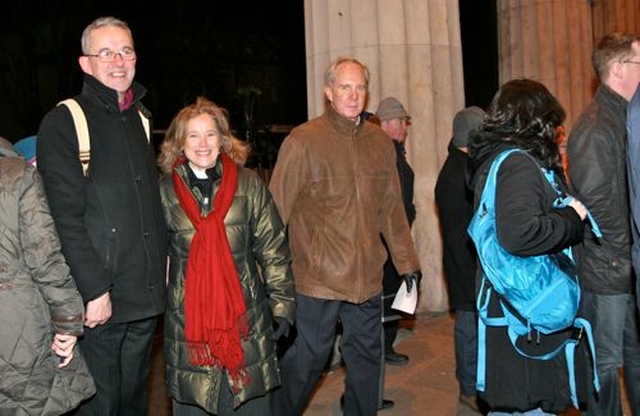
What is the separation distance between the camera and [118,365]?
3252 millimetres

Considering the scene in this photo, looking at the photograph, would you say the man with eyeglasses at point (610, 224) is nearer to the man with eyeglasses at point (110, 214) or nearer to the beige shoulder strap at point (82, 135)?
the man with eyeglasses at point (110, 214)

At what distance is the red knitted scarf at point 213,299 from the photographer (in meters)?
3.21

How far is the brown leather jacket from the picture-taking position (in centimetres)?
390

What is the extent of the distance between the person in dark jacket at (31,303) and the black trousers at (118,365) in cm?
32

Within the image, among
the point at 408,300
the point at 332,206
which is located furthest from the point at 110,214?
the point at 408,300

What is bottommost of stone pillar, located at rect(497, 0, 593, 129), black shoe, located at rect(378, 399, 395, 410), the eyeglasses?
black shoe, located at rect(378, 399, 395, 410)

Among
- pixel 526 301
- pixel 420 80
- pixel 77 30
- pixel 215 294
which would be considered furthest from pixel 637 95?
pixel 77 30

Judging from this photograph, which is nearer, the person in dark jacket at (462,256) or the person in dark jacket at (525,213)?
the person in dark jacket at (525,213)

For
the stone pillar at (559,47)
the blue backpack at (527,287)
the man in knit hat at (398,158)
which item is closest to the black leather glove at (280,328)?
the blue backpack at (527,287)

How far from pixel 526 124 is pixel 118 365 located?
2.14m

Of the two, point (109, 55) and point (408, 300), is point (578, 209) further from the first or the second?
point (109, 55)

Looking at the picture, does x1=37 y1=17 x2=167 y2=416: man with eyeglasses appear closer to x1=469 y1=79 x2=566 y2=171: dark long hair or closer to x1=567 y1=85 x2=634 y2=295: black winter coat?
x1=469 y1=79 x2=566 y2=171: dark long hair

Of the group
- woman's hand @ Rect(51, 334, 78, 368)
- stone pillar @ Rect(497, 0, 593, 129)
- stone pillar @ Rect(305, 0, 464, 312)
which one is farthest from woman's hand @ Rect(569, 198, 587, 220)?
stone pillar @ Rect(497, 0, 593, 129)

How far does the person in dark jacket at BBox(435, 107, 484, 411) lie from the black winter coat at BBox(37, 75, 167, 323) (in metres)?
2.06
